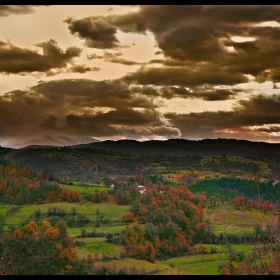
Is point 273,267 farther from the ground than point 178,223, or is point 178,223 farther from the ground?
point 273,267

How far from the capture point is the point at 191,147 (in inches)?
2490

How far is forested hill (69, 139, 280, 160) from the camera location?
57.7 m

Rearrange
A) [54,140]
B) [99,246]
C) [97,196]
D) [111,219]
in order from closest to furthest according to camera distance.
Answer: [99,246] < [54,140] < [111,219] < [97,196]

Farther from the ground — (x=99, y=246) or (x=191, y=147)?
(x=191, y=147)

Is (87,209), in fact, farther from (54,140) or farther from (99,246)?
(99,246)

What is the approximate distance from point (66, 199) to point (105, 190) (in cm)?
399

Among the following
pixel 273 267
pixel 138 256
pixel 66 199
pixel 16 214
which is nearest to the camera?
pixel 273 267

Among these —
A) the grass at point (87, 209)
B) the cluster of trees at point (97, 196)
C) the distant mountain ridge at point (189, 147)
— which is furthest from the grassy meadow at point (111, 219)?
the distant mountain ridge at point (189, 147)

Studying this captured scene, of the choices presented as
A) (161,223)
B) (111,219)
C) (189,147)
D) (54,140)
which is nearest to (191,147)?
(189,147)

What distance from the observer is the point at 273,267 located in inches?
127

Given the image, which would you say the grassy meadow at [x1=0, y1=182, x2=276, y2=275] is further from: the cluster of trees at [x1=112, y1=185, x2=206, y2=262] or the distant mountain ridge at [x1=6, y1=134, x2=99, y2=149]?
the distant mountain ridge at [x1=6, y1=134, x2=99, y2=149]

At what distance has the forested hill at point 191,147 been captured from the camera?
189ft

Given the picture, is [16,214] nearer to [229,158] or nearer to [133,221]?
[133,221]
